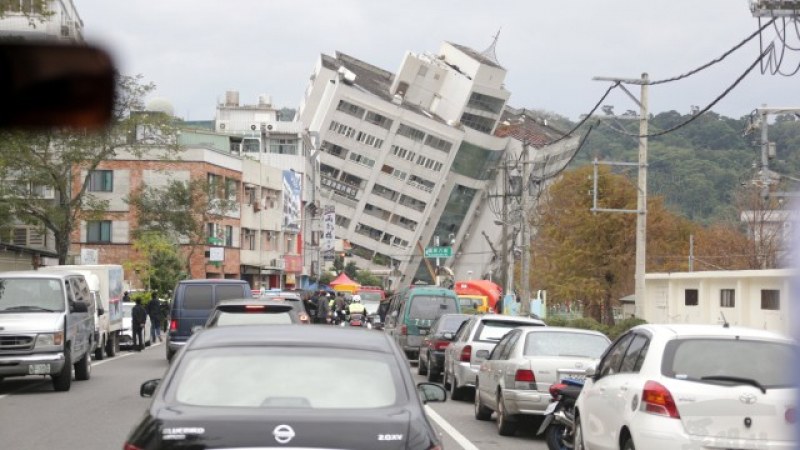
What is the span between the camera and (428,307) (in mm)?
36438

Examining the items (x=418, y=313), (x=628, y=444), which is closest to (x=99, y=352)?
(x=418, y=313)

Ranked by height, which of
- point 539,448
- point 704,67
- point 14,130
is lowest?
point 539,448

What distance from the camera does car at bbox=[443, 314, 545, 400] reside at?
72.0 feet

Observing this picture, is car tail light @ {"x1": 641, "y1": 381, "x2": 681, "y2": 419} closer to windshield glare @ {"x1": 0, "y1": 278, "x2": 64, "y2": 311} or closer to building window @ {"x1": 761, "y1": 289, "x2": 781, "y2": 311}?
windshield glare @ {"x1": 0, "y1": 278, "x2": 64, "y2": 311}

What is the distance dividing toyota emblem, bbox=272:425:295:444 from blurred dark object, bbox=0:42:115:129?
3234 millimetres

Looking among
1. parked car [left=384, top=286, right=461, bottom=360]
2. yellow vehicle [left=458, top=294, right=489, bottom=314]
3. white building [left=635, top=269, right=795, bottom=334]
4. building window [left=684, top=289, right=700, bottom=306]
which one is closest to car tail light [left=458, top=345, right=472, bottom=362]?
parked car [left=384, top=286, right=461, bottom=360]

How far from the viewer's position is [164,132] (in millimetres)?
54875

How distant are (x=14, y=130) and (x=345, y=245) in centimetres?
11069

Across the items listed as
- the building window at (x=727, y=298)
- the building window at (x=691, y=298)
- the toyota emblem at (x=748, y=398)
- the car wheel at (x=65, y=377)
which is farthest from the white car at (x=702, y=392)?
the building window at (x=691, y=298)

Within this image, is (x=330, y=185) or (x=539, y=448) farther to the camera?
(x=330, y=185)

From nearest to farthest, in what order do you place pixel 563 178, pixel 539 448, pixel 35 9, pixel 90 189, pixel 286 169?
pixel 539 448
pixel 35 9
pixel 90 189
pixel 563 178
pixel 286 169

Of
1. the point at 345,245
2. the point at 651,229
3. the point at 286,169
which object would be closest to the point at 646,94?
the point at 651,229

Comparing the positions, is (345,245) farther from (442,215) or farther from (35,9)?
(35,9)

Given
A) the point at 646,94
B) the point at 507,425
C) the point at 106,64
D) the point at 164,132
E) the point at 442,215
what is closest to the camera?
the point at 106,64
